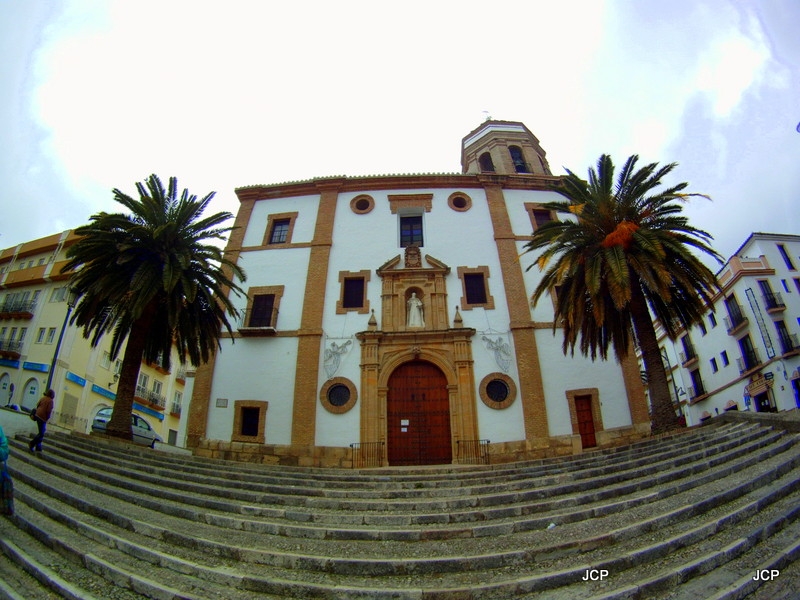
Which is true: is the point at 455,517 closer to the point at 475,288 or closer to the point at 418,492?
the point at 418,492

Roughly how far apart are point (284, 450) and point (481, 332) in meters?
8.40

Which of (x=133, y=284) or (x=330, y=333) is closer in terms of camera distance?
(x=133, y=284)

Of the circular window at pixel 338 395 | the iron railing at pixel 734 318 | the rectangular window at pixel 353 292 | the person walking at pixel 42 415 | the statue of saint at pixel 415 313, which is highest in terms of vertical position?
the iron railing at pixel 734 318

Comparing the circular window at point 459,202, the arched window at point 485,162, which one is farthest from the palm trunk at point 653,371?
the arched window at point 485,162

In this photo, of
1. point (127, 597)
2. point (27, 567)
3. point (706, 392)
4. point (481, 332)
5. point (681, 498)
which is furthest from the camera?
point (706, 392)

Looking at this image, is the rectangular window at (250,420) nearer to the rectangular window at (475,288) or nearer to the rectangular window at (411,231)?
the rectangular window at (411,231)

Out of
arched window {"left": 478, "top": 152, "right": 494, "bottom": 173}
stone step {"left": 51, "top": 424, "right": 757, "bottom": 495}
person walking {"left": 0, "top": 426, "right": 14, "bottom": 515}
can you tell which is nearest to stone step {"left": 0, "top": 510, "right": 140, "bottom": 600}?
person walking {"left": 0, "top": 426, "right": 14, "bottom": 515}

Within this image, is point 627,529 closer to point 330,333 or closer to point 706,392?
point 330,333

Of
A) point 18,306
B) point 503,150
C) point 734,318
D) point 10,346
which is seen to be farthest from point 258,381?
point 734,318

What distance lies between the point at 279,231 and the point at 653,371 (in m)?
15.9

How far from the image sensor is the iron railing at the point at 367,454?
46.2 feet

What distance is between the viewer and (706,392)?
28.6m

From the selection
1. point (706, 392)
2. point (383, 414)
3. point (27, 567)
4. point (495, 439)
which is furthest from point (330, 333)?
point (706, 392)

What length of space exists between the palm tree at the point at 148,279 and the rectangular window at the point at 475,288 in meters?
8.82
